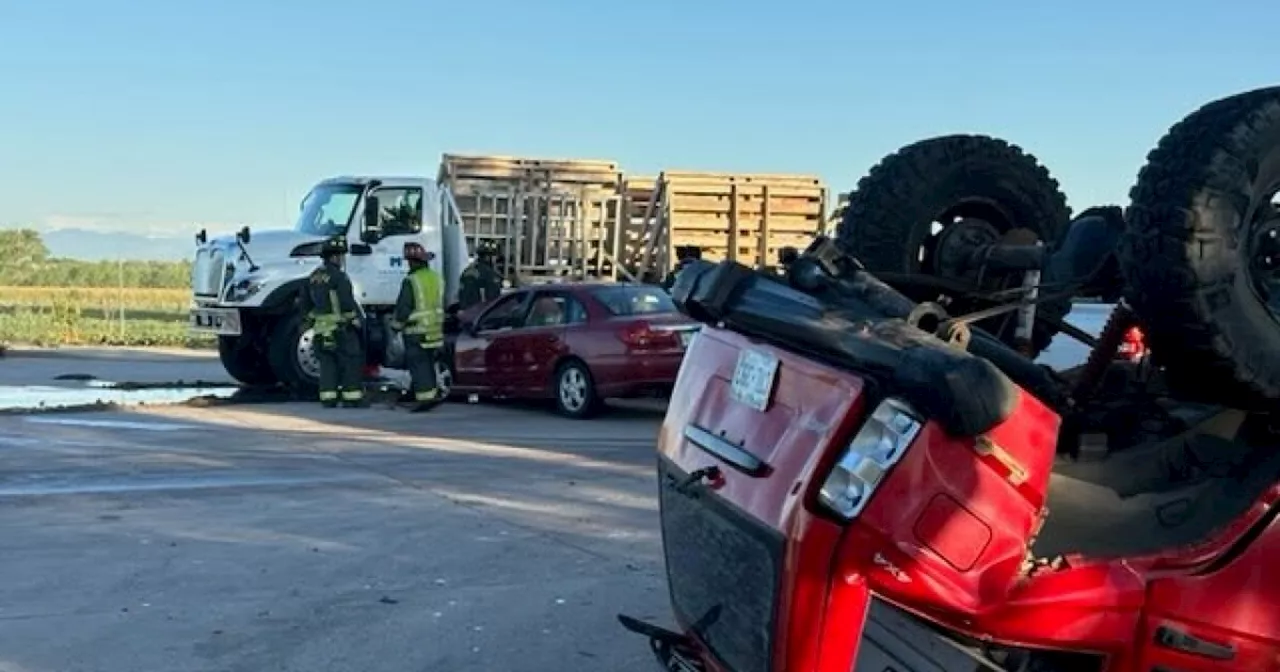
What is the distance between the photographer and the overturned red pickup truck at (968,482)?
98.9 inches

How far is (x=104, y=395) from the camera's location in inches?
628

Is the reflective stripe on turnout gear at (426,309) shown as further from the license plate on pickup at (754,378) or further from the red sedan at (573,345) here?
the license plate on pickup at (754,378)

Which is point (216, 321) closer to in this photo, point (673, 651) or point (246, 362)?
point (246, 362)

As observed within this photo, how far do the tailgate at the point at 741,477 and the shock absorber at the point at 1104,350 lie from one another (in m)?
0.89

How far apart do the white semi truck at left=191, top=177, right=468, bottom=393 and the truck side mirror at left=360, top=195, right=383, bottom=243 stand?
0.5 inches

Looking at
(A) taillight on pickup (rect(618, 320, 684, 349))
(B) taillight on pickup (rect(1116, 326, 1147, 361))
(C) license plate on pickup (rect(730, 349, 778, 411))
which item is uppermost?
(B) taillight on pickup (rect(1116, 326, 1147, 361))

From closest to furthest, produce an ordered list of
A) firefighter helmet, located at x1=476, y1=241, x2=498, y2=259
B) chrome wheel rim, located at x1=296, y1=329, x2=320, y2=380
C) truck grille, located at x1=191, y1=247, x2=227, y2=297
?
chrome wheel rim, located at x1=296, y1=329, x2=320, y2=380 → truck grille, located at x1=191, y1=247, x2=227, y2=297 → firefighter helmet, located at x1=476, y1=241, x2=498, y2=259

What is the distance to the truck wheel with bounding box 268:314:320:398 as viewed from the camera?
1596 centimetres

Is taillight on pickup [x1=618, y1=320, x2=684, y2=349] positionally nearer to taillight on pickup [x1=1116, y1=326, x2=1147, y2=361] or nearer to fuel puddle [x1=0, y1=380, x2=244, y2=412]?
fuel puddle [x1=0, y1=380, x2=244, y2=412]

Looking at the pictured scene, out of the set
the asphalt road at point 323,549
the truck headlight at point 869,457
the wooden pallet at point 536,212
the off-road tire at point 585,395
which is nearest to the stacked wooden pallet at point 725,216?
the wooden pallet at point 536,212

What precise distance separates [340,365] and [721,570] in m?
12.2

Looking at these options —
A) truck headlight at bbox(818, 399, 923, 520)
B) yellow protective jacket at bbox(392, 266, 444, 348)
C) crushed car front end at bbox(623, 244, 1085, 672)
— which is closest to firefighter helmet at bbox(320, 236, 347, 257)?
yellow protective jacket at bbox(392, 266, 444, 348)

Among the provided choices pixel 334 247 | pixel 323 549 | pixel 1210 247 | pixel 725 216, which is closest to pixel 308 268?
pixel 334 247

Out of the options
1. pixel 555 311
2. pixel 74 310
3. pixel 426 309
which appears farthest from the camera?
pixel 74 310
